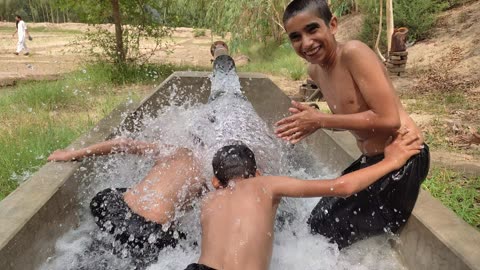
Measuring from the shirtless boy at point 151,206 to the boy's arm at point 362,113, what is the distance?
0.84 meters

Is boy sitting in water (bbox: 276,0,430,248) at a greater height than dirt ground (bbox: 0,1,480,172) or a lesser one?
greater

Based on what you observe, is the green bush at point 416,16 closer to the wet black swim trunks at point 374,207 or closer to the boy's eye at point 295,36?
the wet black swim trunks at point 374,207

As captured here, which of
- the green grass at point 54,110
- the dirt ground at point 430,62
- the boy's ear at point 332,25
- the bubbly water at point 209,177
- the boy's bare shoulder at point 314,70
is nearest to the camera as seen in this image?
the boy's ear at point 332,25

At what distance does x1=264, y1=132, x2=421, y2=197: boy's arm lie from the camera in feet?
7.54

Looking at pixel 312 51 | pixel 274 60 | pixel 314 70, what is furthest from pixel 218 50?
pixel 274 60

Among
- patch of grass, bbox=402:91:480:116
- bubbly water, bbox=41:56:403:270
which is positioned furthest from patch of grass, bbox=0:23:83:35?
bubbly water, bbox=41:56:403:270

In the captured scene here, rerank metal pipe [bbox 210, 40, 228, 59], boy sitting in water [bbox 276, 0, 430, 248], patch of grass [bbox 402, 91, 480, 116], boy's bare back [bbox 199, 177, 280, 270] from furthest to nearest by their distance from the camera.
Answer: patch of grass [bbox 402, 91, 480, 116] → metal pipe [bbox 210, 40, 228, 59] → boy sitting in water [bbox 276, 0, 430, 248] → boy's bare back [bbox 199, 177, 280, 270]

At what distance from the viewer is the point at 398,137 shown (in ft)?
8.38

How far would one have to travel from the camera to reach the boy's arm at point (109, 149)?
3.27 metres

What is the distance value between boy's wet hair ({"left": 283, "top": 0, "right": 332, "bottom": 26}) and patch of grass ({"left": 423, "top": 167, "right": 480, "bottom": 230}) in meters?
1.62

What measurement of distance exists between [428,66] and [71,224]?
9669mm

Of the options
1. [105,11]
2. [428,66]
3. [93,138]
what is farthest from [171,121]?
[428,66]

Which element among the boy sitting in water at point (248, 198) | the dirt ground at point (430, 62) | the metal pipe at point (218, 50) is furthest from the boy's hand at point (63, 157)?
the dirt ground at point (430, 62)

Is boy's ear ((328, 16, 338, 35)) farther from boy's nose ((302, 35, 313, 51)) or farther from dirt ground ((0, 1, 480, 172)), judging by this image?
→ dirt ground ((0, 1, 480, 172))
